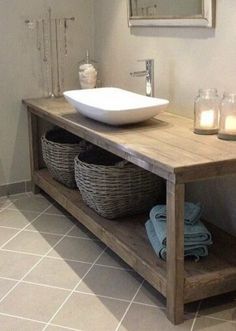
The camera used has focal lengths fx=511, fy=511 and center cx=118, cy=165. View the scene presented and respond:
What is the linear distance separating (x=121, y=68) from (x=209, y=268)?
1.56 m

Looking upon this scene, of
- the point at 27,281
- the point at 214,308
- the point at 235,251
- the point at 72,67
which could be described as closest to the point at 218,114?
the point at 235,251

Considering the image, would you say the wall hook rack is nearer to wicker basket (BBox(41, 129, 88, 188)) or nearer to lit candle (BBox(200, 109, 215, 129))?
wicker basket (BBox(41, 129, 88, 188))

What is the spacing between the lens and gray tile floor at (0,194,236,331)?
2000 mm

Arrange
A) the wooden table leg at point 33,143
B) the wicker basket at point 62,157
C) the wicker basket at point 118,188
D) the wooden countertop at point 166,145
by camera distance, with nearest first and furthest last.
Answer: the wooden countertop at point 166,145 → the wicker basket at point 118,188 → the wicker basket at point 62,157 → the wooden table leg at point 33,143

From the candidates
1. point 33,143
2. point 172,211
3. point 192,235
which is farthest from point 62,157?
point 172,211

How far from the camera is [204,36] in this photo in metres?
2.39

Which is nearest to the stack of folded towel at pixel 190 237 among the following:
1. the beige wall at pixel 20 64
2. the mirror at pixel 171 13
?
the mirror at pixel 171 13

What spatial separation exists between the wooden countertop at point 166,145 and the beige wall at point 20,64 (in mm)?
566

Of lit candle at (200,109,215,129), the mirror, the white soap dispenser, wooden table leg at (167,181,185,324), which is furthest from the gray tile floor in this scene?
the mirror

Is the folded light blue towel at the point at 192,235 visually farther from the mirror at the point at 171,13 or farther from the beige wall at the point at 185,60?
the mirror at the point at 171,13

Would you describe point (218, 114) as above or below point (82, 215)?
above

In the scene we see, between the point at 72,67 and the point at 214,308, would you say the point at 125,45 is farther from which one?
the point at 214,308

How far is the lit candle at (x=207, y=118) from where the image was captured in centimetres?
A: 223

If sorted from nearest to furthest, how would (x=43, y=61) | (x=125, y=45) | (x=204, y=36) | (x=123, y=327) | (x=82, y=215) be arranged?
(x=123, y=327) < (x=204, y=36) < (x=82, y=215) < (x=125, y=45) < (x=43, y=61)
